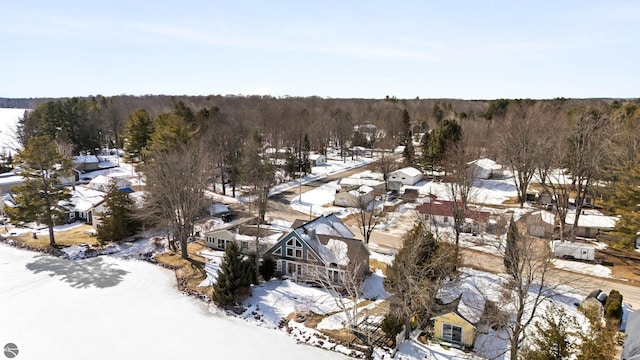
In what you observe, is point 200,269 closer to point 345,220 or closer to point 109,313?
point 109,313

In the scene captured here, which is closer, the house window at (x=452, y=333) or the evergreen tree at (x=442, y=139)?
the house window at (x=452, y=333)

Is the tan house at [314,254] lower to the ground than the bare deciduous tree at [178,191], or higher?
lower

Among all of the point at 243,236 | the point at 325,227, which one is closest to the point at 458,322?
the point at 325,227

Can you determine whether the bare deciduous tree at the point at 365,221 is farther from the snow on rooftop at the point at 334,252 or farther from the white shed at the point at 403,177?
the white shed at the point at 403,177

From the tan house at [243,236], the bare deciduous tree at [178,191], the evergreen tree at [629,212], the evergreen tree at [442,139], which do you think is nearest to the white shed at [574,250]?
the evergreen tree at [629,212]

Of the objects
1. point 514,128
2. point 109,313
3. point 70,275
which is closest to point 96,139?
point 70,275

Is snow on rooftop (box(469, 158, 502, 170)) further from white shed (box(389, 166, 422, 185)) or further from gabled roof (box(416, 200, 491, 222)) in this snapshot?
gabled roof (box(416, 200, 491, 222))

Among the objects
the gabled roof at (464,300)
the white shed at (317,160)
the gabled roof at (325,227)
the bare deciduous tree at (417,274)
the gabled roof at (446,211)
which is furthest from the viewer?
the white shed at (317,160)
